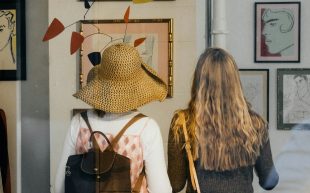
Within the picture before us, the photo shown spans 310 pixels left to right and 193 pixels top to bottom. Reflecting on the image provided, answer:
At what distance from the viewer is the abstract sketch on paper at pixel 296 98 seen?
117 inches

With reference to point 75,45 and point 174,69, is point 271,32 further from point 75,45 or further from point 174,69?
point 75,45

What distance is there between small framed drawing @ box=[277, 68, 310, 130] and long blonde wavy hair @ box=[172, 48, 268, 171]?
460mm

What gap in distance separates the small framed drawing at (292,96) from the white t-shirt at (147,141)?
80cm

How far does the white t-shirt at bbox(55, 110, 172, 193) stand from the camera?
2.37 m

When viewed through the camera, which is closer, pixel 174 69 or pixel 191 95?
pixel 191 95

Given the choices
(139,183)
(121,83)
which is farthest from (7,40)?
(139,183)

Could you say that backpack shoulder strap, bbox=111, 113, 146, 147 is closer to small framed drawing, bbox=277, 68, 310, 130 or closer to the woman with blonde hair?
the woman with blonde hair

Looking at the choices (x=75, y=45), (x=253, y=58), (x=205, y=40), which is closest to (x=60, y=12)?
(x=75, y=45)

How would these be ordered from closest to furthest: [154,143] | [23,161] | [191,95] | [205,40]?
[154,143]
[191,95]
[205,40]
[23,161]

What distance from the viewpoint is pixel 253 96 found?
2.89 metres

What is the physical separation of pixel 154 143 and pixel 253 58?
82cm

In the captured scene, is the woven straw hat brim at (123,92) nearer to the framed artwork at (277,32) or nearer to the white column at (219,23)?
the white column at (219,23)

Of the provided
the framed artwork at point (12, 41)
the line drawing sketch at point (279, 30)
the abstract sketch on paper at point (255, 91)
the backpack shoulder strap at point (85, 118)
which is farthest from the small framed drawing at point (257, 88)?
the framed artwork at point (12, 41)

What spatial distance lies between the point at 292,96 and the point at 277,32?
1.02 feet
